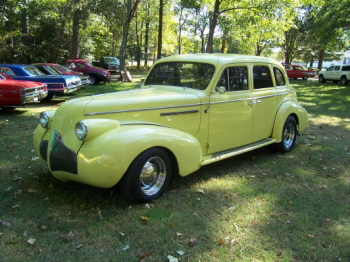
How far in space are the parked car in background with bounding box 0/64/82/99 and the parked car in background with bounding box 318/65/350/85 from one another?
22.0 meters

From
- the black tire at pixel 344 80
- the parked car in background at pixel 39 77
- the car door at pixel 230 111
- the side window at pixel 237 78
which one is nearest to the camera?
the car door at pixel 230 111

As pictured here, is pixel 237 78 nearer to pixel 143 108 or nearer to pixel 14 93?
pixel 143 108

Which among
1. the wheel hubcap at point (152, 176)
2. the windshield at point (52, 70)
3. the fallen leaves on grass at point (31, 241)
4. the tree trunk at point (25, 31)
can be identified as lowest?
the fallen leaves on grass at point (31, 241)

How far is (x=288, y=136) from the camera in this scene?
21.2ft

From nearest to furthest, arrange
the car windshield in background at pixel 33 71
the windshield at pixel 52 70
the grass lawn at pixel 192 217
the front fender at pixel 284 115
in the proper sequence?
1. the grass lawn at pixel 192 217
2. the front fender at pixel 284 115
3. the car windshield in background at pixel 33 71
4. the windshield at pixel 52 70

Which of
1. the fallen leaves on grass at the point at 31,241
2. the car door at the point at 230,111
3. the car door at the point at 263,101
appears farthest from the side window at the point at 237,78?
the fallen leaves on grass at the point at 31,241

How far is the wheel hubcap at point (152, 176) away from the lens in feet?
12.4

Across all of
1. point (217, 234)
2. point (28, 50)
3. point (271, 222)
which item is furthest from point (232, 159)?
point (28, 50)

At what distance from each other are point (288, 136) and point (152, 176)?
3.74 metres

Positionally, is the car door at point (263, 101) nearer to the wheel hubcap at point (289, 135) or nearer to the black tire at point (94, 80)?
the wheel hubcap at point (289, 135)

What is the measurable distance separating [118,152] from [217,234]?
54.2 inches

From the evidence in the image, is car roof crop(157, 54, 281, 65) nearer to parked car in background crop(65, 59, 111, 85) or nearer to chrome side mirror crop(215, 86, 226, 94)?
chrome side mirror crop(215, 86, 226, 94)

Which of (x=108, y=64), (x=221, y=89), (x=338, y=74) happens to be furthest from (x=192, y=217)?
(x=338, y=74)

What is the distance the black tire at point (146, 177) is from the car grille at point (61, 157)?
584 mm
